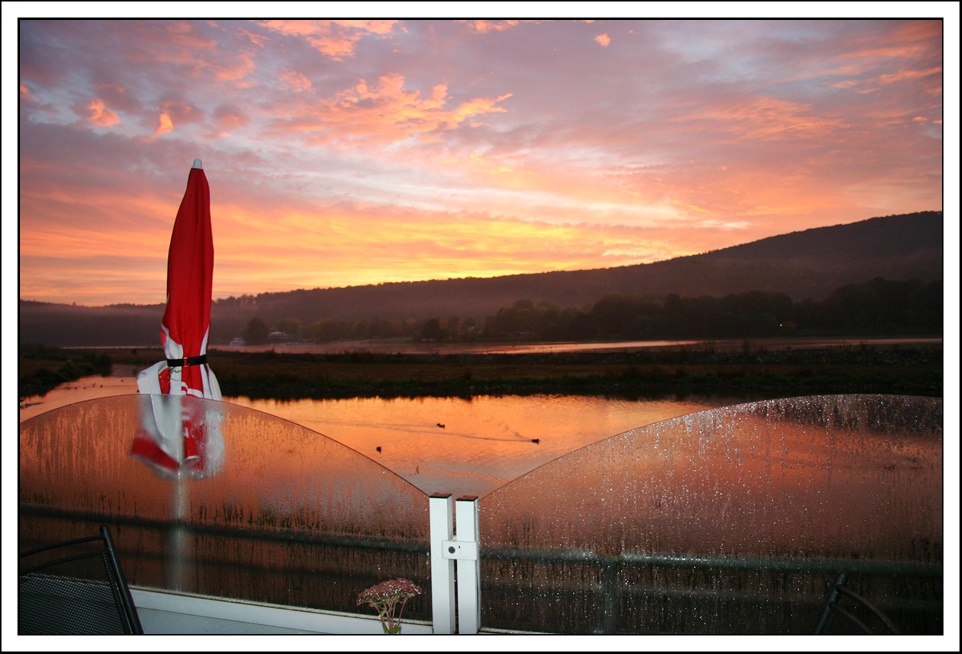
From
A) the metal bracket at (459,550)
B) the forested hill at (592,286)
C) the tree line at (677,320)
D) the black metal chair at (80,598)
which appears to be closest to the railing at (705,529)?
the metal bracket at (459,550)

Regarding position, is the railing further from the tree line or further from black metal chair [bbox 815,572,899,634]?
the tree line

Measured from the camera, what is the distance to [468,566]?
63.4 inches

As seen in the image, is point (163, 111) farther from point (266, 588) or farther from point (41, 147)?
point (266, 588)

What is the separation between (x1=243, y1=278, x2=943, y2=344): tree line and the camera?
6.01m

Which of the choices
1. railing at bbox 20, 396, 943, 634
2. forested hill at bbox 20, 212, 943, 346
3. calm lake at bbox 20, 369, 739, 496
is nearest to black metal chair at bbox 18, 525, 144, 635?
railing at bbox 20, 396, 943, 634

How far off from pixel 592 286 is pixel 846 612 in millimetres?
5229

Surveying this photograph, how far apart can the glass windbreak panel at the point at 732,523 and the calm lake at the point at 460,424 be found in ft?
13.7

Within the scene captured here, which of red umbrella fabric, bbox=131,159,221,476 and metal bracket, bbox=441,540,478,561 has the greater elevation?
red umbrella fabric, bbox=131,159,221,476

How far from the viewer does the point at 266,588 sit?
1.79 meters

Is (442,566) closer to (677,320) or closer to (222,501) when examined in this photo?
(222,501)

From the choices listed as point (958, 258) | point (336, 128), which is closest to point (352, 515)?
point (958, 258)

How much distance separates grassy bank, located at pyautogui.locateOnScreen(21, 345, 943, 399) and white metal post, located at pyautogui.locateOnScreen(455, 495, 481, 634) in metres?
5.15

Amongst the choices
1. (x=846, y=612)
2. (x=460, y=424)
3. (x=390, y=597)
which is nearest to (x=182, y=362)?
(x=390, y=597)

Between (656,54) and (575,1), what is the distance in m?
2.70
